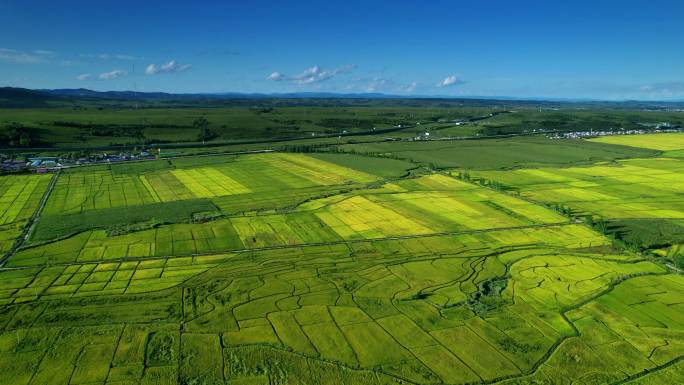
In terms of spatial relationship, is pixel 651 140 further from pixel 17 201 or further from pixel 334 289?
pixel 17 201

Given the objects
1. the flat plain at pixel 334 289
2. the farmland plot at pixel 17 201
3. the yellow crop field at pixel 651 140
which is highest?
the yellow crop field at pixel 651 140

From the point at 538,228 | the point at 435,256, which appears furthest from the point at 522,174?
the point at 435,256

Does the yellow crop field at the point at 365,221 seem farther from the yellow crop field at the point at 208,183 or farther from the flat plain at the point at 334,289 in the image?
the yellow crop field at the point at 208,183

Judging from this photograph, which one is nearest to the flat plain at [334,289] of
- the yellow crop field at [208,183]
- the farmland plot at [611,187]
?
the farmland plot at [611,187]

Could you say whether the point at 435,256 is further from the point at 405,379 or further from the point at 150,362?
the point at 150,362

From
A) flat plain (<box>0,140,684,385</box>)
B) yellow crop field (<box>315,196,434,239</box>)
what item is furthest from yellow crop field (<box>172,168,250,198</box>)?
yellow crop field (<box>315,196,434,239</box>)

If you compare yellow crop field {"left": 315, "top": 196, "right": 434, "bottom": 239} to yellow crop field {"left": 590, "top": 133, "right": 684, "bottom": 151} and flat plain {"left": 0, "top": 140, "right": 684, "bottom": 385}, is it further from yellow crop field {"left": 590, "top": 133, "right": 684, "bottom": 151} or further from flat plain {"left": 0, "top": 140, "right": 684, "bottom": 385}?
yellow crop field {"left": 590, "top": 133, "right": 684, "bottom": 151}

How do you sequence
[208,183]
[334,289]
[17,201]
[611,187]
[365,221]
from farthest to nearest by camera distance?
[208,183] → [611,187] → [17,201] → [365,221] → [334,289]

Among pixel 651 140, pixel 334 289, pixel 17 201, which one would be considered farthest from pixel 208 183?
pixel 651 140
